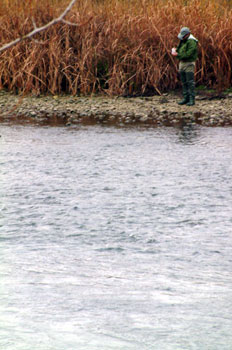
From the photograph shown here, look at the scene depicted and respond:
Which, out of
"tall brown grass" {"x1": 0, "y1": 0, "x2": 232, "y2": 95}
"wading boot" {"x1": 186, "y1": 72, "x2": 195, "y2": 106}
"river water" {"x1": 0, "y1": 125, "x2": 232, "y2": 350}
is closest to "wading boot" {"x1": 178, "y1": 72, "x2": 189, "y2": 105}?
"wading boot" {"x1": 186, "y1": 72, "x2": 195, "y2": 106}

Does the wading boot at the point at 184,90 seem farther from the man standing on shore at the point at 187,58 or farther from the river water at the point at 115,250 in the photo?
the river water at the point at 115,250

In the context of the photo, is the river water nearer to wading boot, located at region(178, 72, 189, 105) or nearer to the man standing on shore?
the man standing on shore

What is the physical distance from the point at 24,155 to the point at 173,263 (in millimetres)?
5195

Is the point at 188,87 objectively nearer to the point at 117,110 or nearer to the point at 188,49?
the point at 188,49

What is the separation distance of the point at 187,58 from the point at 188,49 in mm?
235

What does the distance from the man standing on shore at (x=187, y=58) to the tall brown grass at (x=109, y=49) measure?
4.95ft

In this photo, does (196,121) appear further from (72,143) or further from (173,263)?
(173,263)

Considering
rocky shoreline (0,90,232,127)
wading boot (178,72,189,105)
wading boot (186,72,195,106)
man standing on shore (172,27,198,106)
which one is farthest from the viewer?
wading boot (178,72,189,105)

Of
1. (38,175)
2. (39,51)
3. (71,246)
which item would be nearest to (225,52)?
(39,51)

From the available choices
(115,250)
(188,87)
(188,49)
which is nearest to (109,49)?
(188,87)

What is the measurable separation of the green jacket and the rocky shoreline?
1.12m

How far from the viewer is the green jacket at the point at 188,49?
14945mm

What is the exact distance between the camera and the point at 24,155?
10.3 metres

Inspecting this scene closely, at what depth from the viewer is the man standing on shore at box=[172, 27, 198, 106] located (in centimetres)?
1492
